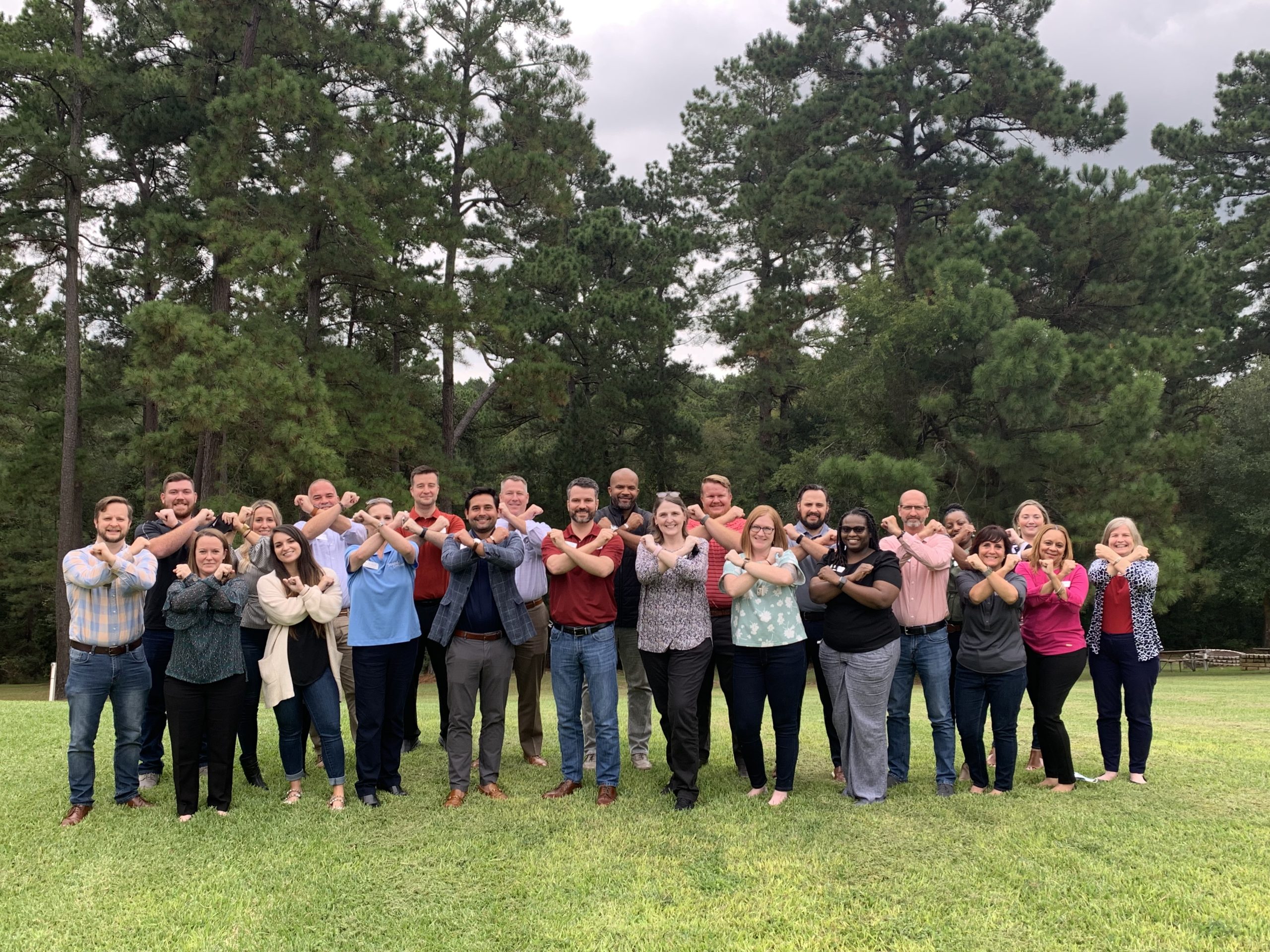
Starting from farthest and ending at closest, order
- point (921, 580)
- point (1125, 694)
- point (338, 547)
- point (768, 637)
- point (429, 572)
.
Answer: point (338, 547) < point (429, 572) < point (1125, 694) < point (921, 580) < point (768, 637)

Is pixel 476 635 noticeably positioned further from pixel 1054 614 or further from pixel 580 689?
pixel 1054 614

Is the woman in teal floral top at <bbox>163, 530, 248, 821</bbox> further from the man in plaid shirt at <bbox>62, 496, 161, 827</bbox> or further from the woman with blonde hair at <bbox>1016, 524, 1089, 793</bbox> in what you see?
the woman with blonde hair at <bbox>1016, 524, 1089, 793</bbox>

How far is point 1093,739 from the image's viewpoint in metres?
8.09

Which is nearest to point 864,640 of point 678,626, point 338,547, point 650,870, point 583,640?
point 678,626

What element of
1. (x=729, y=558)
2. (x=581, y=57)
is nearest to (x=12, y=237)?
(x=581, y=57)

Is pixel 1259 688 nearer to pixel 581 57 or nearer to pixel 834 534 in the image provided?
pixel 834 534

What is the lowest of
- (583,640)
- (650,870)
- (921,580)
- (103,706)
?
(650,870)

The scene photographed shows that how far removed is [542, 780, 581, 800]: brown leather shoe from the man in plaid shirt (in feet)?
8.17

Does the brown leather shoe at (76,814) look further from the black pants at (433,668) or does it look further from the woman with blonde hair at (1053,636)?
the woman with blonde hair at (1053,636)

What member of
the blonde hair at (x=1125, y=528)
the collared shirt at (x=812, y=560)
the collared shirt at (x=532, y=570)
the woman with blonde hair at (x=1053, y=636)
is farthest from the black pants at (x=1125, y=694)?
the collared shirt at (x=532, y=570)

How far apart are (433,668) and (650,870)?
2.49 metres

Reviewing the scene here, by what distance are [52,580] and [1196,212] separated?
35.5 meters

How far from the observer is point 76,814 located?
17.1 feet

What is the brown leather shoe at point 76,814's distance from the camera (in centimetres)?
516
